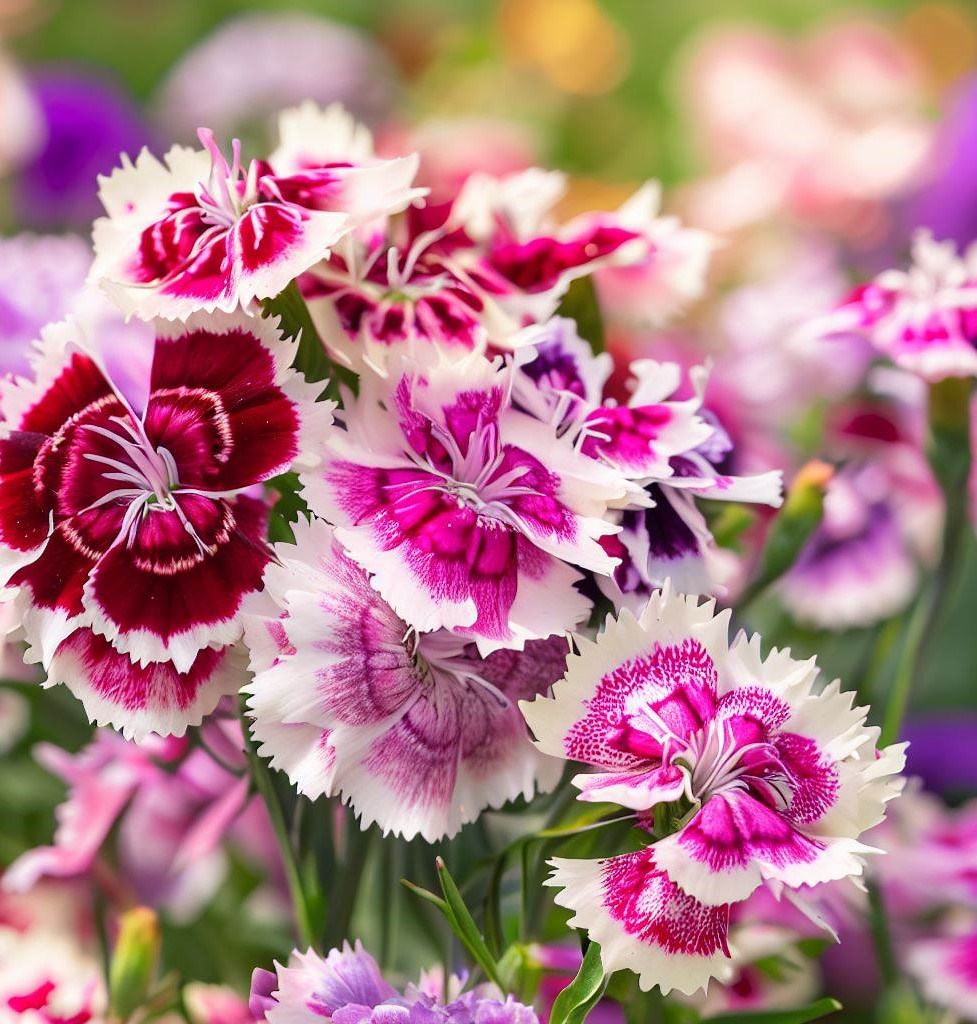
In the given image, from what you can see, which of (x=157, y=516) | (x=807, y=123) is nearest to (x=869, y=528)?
(x=157, y=516)

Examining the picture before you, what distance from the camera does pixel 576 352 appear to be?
50 centimetres

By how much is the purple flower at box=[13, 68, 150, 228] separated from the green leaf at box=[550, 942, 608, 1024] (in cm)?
132

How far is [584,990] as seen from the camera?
0.40 m

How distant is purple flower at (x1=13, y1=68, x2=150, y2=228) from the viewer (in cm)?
156

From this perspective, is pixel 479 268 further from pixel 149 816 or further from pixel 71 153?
pixel 71 153

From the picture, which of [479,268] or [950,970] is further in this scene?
[950,970]

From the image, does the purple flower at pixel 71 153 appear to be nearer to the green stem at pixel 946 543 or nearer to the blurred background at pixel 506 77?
the blurred background at pixel 506 77

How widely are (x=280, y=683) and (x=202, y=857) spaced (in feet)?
0.97

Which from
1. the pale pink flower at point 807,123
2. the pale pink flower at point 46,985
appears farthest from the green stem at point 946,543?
the pale pink flower at point 807,123

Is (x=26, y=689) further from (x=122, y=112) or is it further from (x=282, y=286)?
(x=122, y=112)

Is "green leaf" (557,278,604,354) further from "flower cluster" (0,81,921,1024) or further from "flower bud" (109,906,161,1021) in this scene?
"flower bud" (109,906,161,1021)

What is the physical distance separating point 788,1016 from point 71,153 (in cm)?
140

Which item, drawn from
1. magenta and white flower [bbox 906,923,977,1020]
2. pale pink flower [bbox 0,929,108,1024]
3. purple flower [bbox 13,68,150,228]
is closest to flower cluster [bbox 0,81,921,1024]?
pale pink flower [bbox 0,929,108,1024]

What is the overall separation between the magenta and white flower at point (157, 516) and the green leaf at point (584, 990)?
0.46 ft
